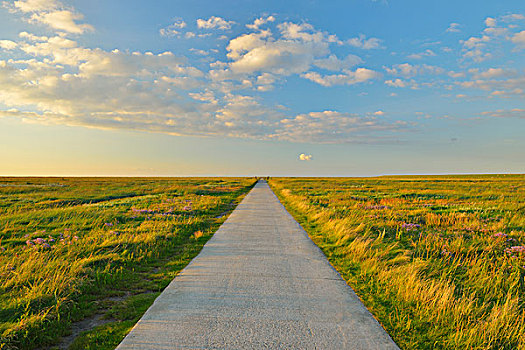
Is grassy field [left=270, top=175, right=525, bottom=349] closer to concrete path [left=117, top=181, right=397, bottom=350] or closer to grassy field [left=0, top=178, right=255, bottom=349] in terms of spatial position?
concrete path [left=117, top=181, right=397, bottom=350]

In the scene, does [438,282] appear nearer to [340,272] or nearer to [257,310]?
[340,272]

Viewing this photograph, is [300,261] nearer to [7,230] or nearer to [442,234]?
[442,234]

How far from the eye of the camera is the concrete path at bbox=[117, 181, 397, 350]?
358 centimetres

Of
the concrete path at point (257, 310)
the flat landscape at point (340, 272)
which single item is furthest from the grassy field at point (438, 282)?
the concrete path at point (257, 310)

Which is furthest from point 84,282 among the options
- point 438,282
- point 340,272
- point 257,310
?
point 438,282

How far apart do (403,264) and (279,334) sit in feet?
15.1

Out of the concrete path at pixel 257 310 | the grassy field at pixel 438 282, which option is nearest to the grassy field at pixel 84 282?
the concrete path at pixel 257 310

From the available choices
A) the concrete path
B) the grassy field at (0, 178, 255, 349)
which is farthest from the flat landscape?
the concrete path

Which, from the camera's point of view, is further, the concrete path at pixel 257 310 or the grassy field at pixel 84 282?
the grassy field at pixel 84 282

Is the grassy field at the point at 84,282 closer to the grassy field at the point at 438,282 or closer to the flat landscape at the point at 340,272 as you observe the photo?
the flat landscape at the point at 340,272

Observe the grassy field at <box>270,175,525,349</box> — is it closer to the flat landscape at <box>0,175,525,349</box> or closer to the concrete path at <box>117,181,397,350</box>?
the flat landscape at <box>0,175,525,349</box>

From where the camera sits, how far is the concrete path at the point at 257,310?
3.58m

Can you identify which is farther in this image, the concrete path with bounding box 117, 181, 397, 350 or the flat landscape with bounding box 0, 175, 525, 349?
the flat landscape with bounding box 0, 175, 525, 349

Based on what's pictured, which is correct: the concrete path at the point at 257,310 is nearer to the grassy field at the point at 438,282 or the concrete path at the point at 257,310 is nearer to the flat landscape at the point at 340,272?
the flat landscape at the point at 340,272
